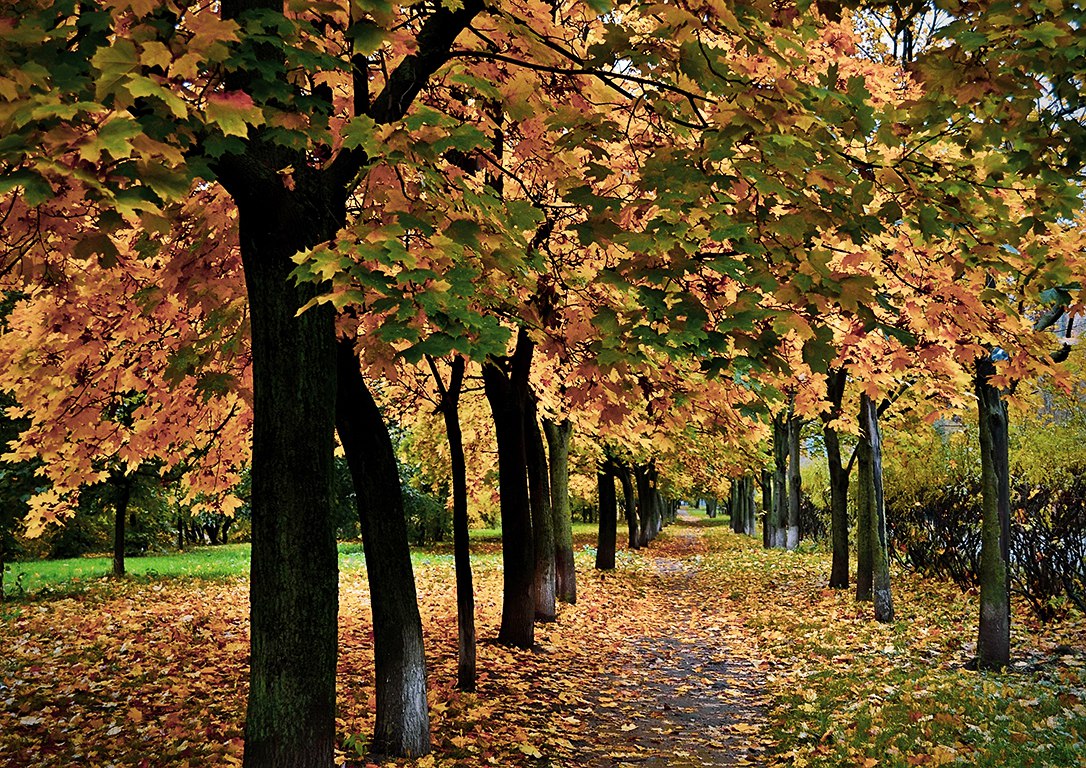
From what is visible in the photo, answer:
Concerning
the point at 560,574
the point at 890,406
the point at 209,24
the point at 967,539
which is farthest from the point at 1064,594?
the point at 209,24

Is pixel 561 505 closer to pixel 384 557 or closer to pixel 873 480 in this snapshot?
pixel 873 480

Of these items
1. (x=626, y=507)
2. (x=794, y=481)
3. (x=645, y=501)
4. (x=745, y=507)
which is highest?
(x=794, y=481)

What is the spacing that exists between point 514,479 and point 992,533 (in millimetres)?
6399

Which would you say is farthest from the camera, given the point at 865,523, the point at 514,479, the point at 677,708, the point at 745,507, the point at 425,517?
the point at 745,507

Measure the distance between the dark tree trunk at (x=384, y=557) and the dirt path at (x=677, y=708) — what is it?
1.81 meters

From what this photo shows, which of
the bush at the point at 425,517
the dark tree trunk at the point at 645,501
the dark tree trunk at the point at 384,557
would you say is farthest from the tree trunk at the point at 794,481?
the dark tree trunk at the point at 384,557

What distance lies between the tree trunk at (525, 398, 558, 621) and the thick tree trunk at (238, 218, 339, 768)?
727 centimetres

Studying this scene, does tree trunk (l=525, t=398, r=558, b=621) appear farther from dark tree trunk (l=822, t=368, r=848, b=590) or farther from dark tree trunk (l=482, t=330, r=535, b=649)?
dark tree trunk (l=822, t=368, r=848, b=590)

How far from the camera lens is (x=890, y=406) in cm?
1688

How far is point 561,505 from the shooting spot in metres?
15.1

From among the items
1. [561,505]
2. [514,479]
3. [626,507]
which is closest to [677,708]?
[514,479]

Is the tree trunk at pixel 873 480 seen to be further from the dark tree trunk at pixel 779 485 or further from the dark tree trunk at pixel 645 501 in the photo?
the dark tree trunk at pixel 645 501

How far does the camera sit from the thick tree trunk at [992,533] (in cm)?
916

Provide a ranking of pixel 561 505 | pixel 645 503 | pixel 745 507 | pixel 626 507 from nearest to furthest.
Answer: pixel 561 505, pixel 626 507, pixel 645 503, pixel 745 507
